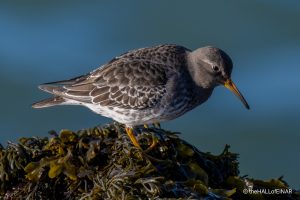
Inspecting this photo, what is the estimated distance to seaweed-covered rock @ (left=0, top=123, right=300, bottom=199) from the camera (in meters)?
5.66

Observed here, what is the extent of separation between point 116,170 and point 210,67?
210 cm

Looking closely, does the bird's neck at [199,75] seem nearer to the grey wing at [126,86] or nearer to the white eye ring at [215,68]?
the white eye ring at [215,68]

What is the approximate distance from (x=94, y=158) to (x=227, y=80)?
211 cm

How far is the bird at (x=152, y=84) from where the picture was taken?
24.0ft

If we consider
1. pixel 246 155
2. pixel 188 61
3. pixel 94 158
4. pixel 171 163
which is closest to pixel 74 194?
pixel 94 158

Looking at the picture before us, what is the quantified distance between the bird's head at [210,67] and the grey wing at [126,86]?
373mm

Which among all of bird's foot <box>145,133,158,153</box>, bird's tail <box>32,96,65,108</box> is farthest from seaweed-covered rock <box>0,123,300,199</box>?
bird's tail <box>32,96,65,108</box>

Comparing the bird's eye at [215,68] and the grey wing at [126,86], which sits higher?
the bird's eye at [215,68]

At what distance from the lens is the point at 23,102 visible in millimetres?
12352

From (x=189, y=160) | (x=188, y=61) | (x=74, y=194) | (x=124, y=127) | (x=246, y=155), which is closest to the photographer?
(x=74, y=194)

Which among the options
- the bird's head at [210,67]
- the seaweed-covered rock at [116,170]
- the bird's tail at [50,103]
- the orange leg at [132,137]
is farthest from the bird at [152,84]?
the seaweed-covered rock at [116,170]

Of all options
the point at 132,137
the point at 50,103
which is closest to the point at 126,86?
the point at 50,103

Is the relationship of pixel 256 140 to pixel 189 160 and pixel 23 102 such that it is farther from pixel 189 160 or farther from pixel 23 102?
pixel 189 160

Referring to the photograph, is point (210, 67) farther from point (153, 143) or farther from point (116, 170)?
point (116, 170)
